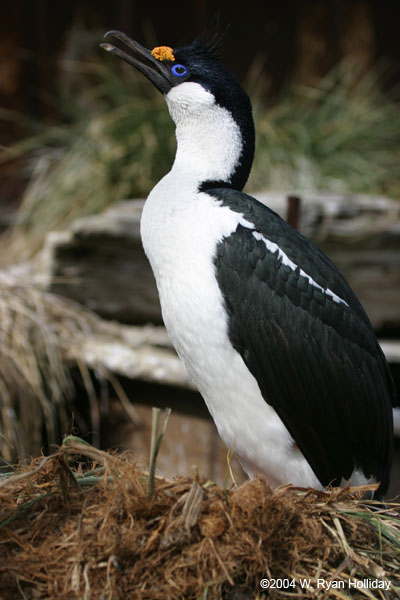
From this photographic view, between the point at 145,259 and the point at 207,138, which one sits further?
the point at 145,259

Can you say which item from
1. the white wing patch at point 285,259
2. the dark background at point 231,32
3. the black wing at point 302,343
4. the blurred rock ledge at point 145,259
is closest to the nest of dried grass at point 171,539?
the black wing at point 302,343

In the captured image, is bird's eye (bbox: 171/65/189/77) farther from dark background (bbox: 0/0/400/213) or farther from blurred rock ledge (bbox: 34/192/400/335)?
dark background (bbox: 0/0/400/213)

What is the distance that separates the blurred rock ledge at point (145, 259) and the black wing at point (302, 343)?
5.44ft

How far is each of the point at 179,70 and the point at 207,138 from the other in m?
0.27

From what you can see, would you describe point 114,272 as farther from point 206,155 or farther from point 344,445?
point 344,445

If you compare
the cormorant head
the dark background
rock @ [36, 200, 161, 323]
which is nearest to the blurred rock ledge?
rock @ [36, 200, 161, 323]

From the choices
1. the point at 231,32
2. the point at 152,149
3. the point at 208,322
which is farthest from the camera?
the point at 231,32

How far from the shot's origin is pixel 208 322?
6.37ft

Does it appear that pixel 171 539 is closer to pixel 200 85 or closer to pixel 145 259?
pixel 200 85

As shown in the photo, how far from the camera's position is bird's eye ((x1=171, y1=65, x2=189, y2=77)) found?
2.26m

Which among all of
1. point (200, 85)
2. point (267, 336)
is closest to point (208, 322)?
point (267, 336)

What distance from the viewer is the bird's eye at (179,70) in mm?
2256

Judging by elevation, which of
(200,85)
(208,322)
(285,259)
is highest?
(200,85)

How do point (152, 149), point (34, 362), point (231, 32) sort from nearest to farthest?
point (34, 362) → point (152, 149) → point (231, 32)
